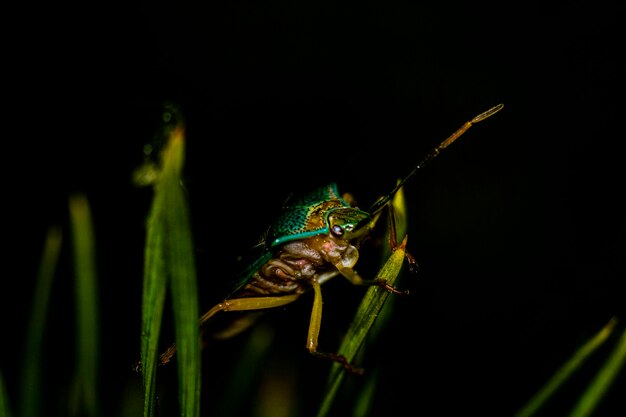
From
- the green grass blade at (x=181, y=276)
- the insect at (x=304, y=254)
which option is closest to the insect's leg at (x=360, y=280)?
the insect at (x=304, y=254)

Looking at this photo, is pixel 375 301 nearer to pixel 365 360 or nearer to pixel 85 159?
pixel 365 360

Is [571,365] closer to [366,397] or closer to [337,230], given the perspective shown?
[366,397]

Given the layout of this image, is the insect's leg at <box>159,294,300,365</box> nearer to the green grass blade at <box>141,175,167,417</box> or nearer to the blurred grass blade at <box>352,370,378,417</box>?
the blurred grass blade at <box>352,370,378,417</box>

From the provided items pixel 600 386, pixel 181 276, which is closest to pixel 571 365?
pixel 600 386

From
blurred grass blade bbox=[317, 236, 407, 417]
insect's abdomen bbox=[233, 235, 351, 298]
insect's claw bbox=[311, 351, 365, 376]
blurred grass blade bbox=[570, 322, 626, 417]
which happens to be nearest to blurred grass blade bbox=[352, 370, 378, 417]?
insect's claw bbox=[311, 351, 365, 376]

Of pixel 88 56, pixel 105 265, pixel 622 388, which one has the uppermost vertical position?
pixel 88 56

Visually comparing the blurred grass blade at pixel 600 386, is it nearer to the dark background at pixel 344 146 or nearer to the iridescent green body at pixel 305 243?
the dark background at pixel 344 146

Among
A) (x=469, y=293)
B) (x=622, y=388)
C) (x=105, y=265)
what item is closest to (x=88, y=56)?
(x=105, y=265)
